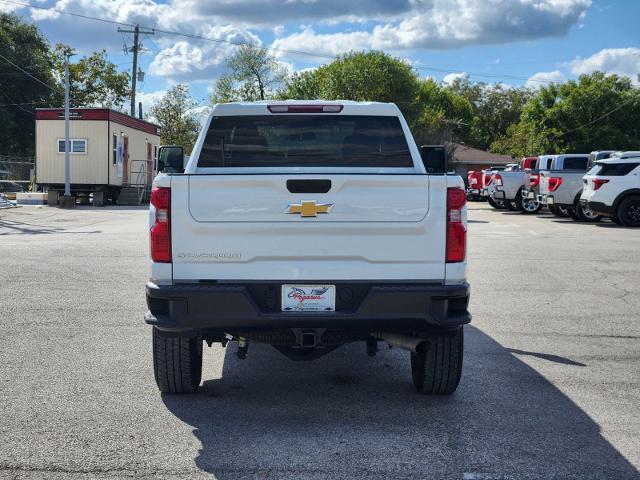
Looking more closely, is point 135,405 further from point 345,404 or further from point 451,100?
point 451,100

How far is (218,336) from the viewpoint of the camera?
528 cm

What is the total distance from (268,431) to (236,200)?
1.39 metres

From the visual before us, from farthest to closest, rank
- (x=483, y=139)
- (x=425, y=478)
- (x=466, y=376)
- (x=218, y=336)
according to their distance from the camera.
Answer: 1. (x=483, y=139)
2. (x=466, y=376)
3. (x=218, y=336)
4. (x=425, y=478)

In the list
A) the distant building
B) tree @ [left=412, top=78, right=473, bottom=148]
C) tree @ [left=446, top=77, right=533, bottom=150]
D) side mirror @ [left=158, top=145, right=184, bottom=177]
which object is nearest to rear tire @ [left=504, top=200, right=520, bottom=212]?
side mirror @ [left=158, top=145, right=184, bottom=177]

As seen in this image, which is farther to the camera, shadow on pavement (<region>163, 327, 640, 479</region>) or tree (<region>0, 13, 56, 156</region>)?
tree (<region>0, 13, 56, 156</region>)

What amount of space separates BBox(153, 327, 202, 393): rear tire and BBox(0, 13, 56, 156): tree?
51268mm

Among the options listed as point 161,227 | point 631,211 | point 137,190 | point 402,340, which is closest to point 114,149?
point 137,190

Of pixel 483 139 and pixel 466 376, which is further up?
pixel 483 139

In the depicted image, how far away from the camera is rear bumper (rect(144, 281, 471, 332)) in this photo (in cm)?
486

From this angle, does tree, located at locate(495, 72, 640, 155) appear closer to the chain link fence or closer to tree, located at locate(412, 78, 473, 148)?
tree, located at locate(412, 78, 473, 148)

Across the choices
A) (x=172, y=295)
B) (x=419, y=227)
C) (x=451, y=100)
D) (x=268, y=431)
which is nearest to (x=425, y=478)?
(x=268, y=431)

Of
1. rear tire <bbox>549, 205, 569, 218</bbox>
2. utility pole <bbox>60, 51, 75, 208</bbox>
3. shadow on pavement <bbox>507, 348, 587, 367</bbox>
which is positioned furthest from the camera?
utility pole <bbox>60, 51, 75, 208</bbox>

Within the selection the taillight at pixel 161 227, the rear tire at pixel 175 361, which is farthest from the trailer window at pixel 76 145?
the taillight at pixel 161 227

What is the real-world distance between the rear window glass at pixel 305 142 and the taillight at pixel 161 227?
116 cm
